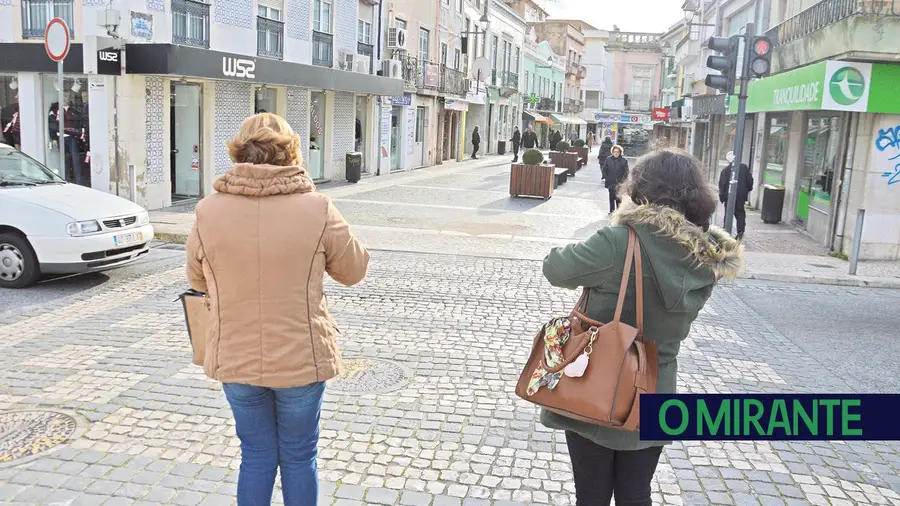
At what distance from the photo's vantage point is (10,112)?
16.1 meters

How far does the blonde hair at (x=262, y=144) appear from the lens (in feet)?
10.3

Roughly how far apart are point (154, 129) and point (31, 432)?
12.2 meters

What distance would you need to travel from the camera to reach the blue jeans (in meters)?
3.17

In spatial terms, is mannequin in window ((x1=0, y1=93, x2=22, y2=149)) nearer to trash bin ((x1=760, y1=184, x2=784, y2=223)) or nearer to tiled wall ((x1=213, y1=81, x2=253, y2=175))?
tiled wall ((x1=213, y1=81, x2=253, y2=175))

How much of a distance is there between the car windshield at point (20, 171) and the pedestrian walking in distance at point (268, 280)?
24.2 feet

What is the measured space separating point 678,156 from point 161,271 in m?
8.35

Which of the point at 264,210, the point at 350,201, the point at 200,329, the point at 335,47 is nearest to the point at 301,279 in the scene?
the point at 264,210

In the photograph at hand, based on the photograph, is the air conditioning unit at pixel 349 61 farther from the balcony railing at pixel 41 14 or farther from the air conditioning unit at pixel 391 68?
the balcony railing at pixel 41 14

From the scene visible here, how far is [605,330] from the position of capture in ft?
9.01

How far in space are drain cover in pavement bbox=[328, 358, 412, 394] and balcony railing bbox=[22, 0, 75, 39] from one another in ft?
39.7

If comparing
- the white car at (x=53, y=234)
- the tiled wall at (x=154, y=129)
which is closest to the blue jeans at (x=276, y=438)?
the white car at (x=53, y=234)

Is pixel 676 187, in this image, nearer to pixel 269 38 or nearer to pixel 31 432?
pixel 31 432

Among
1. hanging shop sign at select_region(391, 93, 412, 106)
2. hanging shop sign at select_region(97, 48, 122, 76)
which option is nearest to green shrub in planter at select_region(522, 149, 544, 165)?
hanging shop sign at select_region(391, 93, 412, 106)

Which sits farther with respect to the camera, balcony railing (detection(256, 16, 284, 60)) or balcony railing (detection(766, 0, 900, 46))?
balcony railing (detection(256, 16, 284, 60))
